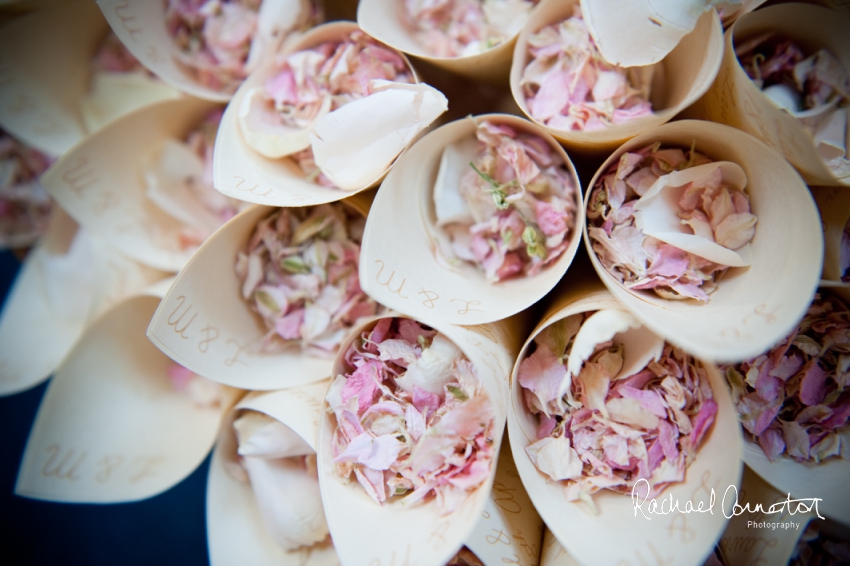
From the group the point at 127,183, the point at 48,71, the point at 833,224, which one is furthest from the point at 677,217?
the point at 48,71

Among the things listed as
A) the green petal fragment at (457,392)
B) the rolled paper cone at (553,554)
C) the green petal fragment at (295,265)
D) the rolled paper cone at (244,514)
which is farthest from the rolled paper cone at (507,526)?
the green petal fragment at (295,265)

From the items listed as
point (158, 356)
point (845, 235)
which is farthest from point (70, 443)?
point (845, 235)

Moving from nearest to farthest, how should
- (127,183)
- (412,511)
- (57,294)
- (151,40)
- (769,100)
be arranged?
(769,100), (412,511), (151,40), (127,183), (57,294)

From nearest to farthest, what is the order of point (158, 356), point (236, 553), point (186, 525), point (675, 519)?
point (675, 519) < point (236, 553) < point (158, 356) < point (186, 525)

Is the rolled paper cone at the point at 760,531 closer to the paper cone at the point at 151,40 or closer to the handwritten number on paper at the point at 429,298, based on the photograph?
the handwritten number on paper at the point at 429,298

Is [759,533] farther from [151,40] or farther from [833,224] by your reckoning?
[151,40]

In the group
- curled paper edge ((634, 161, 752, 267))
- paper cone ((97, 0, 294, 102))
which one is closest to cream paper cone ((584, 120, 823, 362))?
curled paper edge ((634, 161, 752, 267))

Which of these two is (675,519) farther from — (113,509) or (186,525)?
(113,509)
